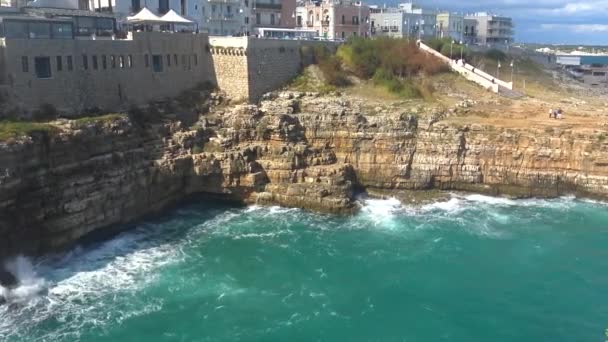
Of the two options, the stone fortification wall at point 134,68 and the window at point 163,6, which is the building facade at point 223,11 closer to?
the window at point 163,6

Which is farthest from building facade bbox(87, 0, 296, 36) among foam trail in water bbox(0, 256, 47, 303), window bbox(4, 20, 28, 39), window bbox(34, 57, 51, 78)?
foam trail in water bbox(0, 256, 47, 303)

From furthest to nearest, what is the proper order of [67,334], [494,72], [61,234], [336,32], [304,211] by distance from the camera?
[336,32]
[494,72]
[304,211]
[61,234]
[67,334]

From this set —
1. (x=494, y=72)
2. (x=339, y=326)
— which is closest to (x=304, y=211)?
(x=339, y=326)

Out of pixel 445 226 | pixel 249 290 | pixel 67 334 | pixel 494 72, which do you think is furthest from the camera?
pixel 494 72

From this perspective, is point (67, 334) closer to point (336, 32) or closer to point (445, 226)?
point (445, 226)

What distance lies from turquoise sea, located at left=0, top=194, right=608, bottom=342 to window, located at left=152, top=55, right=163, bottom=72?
14.1 meters

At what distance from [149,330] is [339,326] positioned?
10.7 metres

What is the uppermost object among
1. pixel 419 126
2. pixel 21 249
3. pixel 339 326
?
pixel 419 126

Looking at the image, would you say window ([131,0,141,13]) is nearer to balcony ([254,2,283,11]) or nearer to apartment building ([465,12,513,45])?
balcony ([254,2,283,11])

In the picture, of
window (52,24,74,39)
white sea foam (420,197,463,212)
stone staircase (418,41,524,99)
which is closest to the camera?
window (52,24,74,39)

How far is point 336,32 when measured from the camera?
8981 centimetres

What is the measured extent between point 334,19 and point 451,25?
28.8m

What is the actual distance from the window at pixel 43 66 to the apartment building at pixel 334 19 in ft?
162

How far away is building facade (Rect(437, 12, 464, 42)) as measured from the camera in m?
104
